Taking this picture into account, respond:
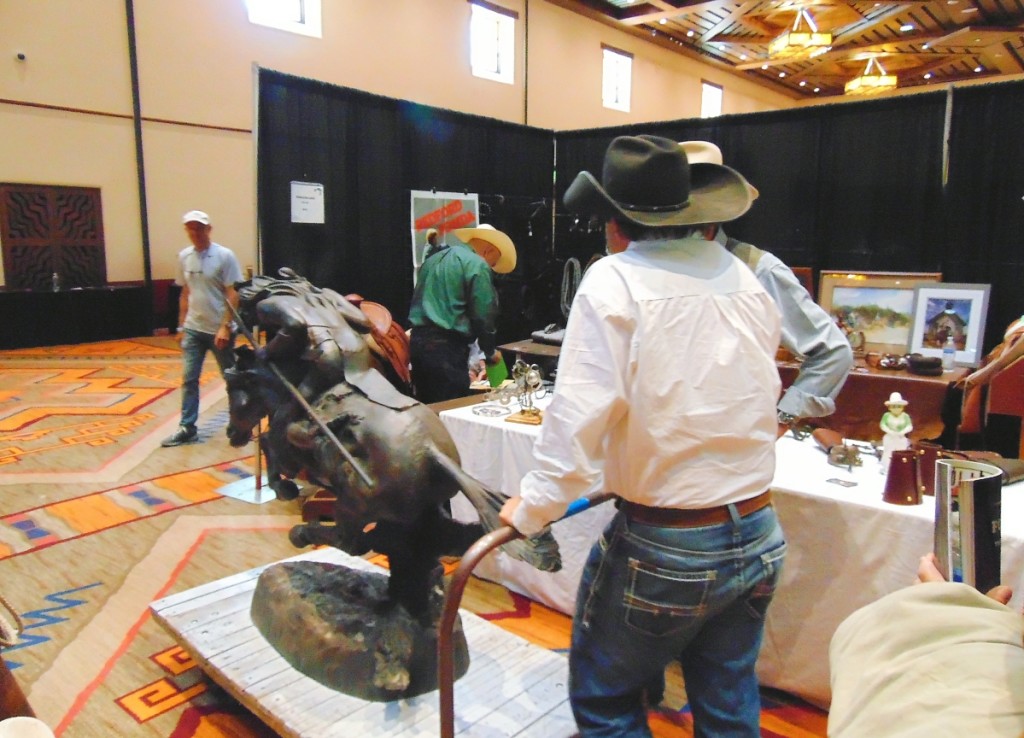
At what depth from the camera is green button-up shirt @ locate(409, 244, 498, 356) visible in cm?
410

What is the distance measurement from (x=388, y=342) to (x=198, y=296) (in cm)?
187

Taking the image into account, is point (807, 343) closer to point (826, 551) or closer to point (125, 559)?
point (826, 551)

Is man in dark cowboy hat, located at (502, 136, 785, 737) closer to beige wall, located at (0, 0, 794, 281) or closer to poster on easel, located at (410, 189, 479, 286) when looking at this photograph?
poster on easel, located at (410, 189, 479, 286)

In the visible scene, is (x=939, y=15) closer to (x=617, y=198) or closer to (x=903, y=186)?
(x=903, y=186)

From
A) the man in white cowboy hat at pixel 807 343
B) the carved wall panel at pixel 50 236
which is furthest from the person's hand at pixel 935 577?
the carved wall panel at pixel 50 236

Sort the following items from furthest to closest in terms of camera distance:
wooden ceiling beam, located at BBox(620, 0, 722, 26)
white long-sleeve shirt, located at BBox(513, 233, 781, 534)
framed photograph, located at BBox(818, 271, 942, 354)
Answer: wooden ceiling beam, located at BBox(620, 0, 722, 26) < framed photograph, located at BBox(818, 271, 942, 354) < white long-sleeve shirt, located at BBox(513, 233, 781, 534)

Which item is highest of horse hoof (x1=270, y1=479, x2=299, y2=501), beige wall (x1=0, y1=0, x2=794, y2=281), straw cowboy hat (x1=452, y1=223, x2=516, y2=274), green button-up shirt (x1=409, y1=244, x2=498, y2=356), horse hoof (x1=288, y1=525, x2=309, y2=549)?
beige wall (x1=0, y1=0, x2=794, y2=281)

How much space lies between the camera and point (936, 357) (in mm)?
4340

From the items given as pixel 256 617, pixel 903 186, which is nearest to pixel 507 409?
pixel 256 617

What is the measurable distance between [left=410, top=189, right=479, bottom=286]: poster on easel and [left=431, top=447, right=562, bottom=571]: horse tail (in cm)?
386

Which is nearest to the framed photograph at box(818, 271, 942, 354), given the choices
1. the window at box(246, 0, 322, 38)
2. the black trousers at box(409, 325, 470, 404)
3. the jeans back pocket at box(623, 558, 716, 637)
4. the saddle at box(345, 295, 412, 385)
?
the black trousers at box(409, 325, 470, 404)

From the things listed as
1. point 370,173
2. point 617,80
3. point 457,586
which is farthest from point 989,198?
point 617,80

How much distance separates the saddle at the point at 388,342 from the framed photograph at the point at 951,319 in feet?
10.2

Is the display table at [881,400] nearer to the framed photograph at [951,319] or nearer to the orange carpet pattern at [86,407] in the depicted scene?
the framed photograph at [951,319]
